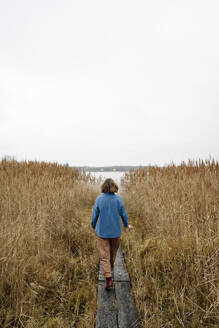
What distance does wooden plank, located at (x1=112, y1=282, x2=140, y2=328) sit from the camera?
1835mm

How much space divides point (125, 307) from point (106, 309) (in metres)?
0.22

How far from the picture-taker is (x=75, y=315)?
1.99 meters

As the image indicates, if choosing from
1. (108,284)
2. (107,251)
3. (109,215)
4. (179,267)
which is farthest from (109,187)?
(179,267)

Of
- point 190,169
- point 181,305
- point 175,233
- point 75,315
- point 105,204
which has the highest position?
point 190,169

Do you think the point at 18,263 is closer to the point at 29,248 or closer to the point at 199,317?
the point at 29,248

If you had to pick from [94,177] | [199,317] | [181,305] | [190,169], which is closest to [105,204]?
[181,305]

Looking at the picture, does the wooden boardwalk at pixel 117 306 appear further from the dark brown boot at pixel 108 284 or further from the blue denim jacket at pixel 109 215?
the blue denim jacket at pixel 109 215

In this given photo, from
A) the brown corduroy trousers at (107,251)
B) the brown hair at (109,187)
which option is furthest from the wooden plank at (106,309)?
the brown hair at (109,187)

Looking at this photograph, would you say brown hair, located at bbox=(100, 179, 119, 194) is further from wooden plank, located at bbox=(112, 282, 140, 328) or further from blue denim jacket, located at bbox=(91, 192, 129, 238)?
wooden plank, located at bbox=(112, 282, 140, 328)

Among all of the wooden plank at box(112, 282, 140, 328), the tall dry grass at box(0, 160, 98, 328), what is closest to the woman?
the wooden plank at box(112, 282, 140, 328)

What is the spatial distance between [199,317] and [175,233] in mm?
1533

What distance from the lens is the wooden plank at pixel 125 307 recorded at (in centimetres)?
183

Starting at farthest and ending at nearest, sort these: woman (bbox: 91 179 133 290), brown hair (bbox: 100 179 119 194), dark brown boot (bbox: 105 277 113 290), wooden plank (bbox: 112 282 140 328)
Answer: brown hair (bbox: 100 179 119 194) < woman (bbox: 91 179 133 290) < dark brown boot (bbox: 105 277 113 290) < wooden plank (bbox: 112 282 140 328)

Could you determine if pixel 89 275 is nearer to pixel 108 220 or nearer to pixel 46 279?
pixel 46 279
